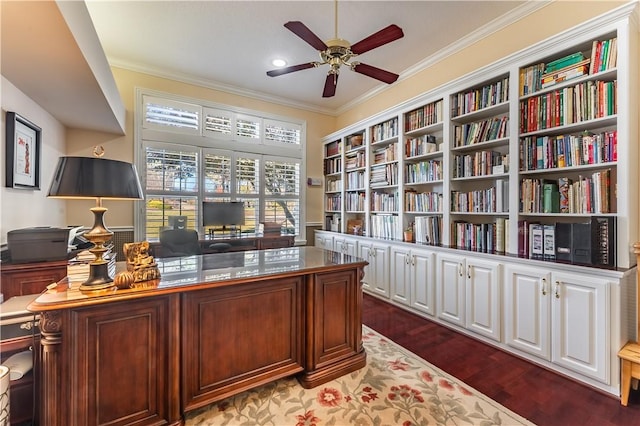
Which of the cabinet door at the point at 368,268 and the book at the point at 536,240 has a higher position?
the book at the point at 536,240

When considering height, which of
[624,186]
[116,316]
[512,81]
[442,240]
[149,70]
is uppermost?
[149,70]

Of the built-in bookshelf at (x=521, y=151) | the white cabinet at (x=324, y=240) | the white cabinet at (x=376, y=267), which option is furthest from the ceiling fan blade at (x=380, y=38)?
the white cabinet at (x=324, y=240)

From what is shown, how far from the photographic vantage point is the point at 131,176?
1477 mm

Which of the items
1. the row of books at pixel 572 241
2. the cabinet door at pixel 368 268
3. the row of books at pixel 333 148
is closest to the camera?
the row of books at pixel 572 241

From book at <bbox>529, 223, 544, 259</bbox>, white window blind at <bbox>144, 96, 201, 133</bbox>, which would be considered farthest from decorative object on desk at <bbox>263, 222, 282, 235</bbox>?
book at <bbox>529, 223, 544, 259</bbox>

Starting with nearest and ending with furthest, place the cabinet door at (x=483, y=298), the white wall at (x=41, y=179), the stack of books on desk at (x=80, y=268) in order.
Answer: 1. the stack of books on desk at (x=80, y=268)
2. the white wall at (x=41, y=179)
3. the cabinet door at (x=483, y=298)

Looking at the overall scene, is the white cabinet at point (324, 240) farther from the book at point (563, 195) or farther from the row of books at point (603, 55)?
the row of books at point (603, 55)

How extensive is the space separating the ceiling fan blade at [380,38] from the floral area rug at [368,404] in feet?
7.98

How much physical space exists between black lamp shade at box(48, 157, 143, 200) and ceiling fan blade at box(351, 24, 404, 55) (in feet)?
5.81

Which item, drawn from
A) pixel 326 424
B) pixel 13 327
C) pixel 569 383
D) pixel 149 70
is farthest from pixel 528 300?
pixel 149 70

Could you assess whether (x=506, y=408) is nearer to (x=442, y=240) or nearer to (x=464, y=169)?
(x=442, y=240)

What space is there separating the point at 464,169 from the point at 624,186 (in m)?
1.22

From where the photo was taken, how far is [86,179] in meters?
1.32

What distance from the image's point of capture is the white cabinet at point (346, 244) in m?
4.19
